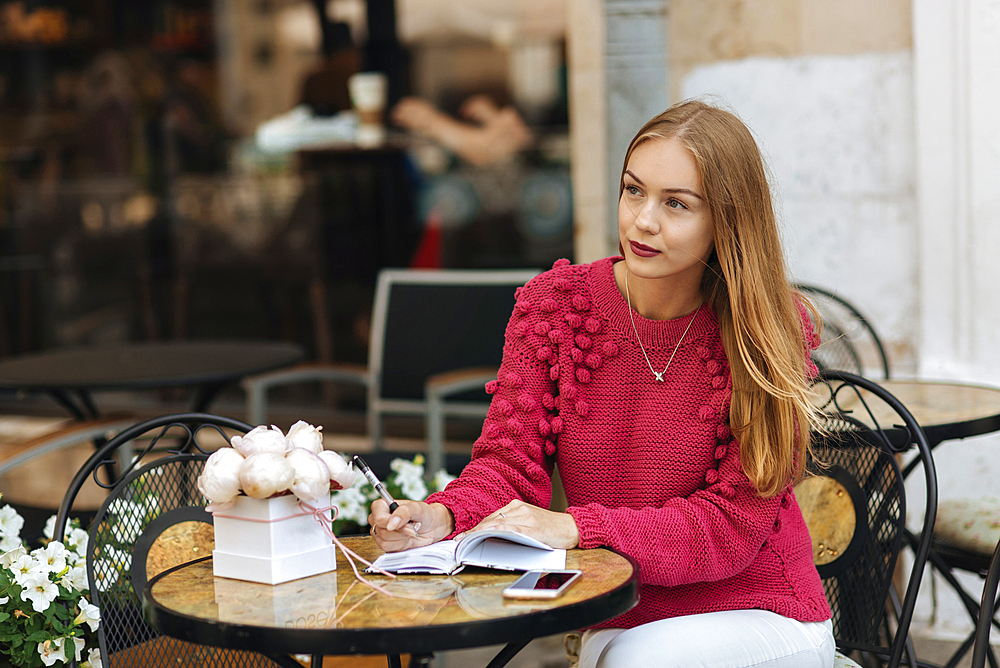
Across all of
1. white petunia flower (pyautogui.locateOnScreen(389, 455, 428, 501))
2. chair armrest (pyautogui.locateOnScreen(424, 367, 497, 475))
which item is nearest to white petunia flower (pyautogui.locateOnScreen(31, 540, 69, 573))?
white petunia flower (pyautogui.locateOnScreen(389, 455, 428, 501))

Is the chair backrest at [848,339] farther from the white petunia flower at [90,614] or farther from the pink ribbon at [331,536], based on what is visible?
the white petunia flower at [90,614]

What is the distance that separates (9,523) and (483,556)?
112 cm

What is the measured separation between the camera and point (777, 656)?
1622 mm

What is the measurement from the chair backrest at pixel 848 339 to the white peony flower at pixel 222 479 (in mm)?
2177

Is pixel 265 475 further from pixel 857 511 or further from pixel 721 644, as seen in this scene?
pixel 857 511

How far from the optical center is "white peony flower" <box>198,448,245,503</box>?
53.8 inches

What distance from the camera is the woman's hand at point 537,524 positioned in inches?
60.2

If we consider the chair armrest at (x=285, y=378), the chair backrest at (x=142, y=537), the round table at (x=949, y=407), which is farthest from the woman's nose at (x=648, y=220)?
the chair armrest at (x=285, y=378)

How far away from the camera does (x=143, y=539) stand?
180 cm

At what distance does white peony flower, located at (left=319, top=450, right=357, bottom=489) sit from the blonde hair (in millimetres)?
619

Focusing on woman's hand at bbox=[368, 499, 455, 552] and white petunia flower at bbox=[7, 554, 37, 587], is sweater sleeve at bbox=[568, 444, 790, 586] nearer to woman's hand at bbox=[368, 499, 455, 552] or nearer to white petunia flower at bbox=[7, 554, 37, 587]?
woman's hand at bbox=[368, 499, 455, 552]

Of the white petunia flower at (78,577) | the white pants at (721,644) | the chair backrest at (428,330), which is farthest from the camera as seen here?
the chair backrest at (428,330)

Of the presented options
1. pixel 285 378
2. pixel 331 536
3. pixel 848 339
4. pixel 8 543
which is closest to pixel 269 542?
pixel 331 536

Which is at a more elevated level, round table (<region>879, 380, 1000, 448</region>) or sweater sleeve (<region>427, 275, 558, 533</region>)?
sweater sleeve (<region>427, 275, 558, 533</region>)
